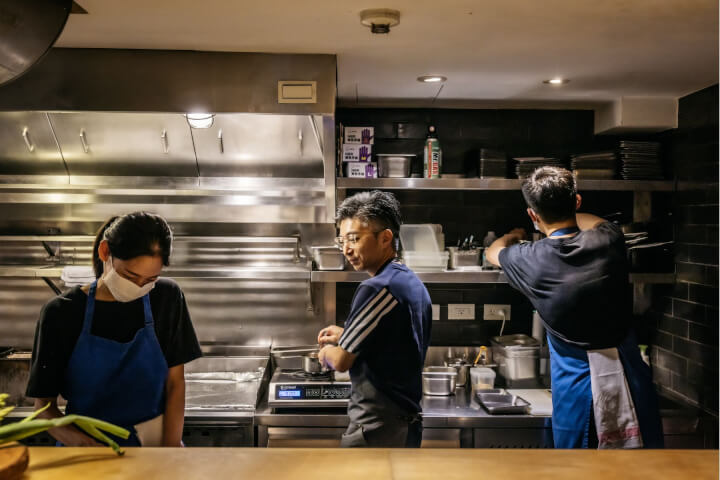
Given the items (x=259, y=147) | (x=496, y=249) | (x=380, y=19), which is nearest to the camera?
(x=380, y=19)

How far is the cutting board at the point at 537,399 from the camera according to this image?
324 cm

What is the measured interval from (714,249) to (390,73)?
1979mm

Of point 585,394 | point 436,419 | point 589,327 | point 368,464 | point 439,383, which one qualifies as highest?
point 589,327

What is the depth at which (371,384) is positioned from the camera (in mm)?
2316

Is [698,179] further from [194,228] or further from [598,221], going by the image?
[194,228]

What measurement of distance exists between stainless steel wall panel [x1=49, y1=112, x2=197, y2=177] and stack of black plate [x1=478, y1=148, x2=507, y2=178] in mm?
1715

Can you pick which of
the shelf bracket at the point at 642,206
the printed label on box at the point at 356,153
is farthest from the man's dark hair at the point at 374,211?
the shelf bracket at the point at 642,206

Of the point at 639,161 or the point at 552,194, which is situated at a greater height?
the point at 639,161

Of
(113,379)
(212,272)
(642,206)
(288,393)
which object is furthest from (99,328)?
(642,206)

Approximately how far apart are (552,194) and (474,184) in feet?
3.36

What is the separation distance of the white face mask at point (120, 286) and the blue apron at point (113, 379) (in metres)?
0.06

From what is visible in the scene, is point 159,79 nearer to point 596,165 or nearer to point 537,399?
point 596,165

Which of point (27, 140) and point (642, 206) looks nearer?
point (27, 140)

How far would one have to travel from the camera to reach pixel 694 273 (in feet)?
11.4
